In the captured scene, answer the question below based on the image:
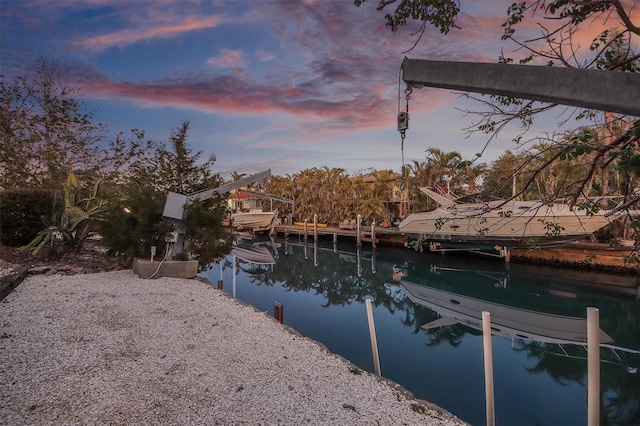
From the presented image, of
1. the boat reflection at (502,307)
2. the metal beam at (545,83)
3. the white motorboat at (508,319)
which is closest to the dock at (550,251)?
the boat reflection at (502,307)

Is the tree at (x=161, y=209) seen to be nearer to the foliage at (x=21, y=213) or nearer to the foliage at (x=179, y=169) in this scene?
the foliage at (x=179, y=169)

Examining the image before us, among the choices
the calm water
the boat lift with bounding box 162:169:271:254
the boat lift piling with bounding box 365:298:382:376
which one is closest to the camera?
the boat lift piling with bounding box 365:298:382:376

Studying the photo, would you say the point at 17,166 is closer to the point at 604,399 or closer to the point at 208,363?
the point at 208,363

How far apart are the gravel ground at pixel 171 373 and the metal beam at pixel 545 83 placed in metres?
2.99

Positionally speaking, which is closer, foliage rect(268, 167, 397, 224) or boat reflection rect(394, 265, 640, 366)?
boat reflection rect(394, 265, 640, 366)

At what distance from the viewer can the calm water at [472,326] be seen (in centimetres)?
548

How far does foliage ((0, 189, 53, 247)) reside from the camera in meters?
10.5

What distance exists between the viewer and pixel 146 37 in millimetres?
9984

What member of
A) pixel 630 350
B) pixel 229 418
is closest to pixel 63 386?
pixel 229 418

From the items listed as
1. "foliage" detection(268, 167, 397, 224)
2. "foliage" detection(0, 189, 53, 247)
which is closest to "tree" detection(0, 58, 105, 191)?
"foliage" detection(0, 189, 53, 247)

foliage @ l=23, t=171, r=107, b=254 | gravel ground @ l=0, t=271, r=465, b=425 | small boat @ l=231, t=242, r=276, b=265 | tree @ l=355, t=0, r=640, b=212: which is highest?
tree @ l=355, t=0, r=640, b=212

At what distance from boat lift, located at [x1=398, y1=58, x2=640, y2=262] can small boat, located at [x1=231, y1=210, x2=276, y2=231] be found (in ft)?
104

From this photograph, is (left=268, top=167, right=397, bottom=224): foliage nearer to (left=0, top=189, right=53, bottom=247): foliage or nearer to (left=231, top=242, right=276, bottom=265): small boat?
(left=231, top=242, right=276, bottom=265): small boat

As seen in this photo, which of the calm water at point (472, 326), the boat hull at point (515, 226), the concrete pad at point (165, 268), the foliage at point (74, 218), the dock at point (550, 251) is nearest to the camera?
the calm water at point (472, 326)
